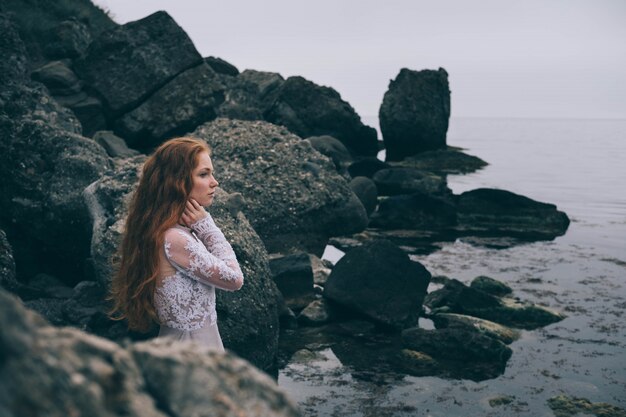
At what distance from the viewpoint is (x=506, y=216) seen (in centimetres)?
1984

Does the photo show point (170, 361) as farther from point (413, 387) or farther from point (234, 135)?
point (234, 135)

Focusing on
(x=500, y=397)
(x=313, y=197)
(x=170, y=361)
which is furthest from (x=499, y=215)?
(x=170, y=361)

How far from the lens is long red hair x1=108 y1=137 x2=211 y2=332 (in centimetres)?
418

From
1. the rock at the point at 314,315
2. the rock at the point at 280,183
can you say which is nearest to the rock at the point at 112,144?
the rock at the point at 280,183

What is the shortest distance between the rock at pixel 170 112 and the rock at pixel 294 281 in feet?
23.7

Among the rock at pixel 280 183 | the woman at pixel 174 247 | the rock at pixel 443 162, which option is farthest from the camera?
the rock at pixel 443 162

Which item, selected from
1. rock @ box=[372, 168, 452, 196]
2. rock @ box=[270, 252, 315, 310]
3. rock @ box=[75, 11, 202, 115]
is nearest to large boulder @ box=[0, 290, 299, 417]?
rock @ box=[270, 252, 315, 310]

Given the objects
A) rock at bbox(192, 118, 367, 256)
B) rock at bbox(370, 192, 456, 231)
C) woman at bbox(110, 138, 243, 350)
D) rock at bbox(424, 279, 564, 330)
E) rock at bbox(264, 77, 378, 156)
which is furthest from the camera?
rock at bbox(264, 77, 378, 156)

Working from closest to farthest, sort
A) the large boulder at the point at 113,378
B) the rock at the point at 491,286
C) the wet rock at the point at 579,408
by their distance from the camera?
1. the large boulder at the point at 113,378
2. the wet rock at the point at 579,408
3. the rock at the point at 491,286

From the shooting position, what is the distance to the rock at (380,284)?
9.94 m

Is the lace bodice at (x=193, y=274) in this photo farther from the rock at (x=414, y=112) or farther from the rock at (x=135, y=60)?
the rock at (x=414, y=112)

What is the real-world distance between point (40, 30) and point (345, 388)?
16.6 m

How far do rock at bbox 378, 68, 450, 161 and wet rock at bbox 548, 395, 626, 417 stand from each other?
35121 mm

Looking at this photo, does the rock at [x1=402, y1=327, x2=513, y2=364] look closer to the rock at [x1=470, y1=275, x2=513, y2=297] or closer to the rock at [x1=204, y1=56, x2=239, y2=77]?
the rock at [x1=470, y1=275, x2=513, y2=297]
